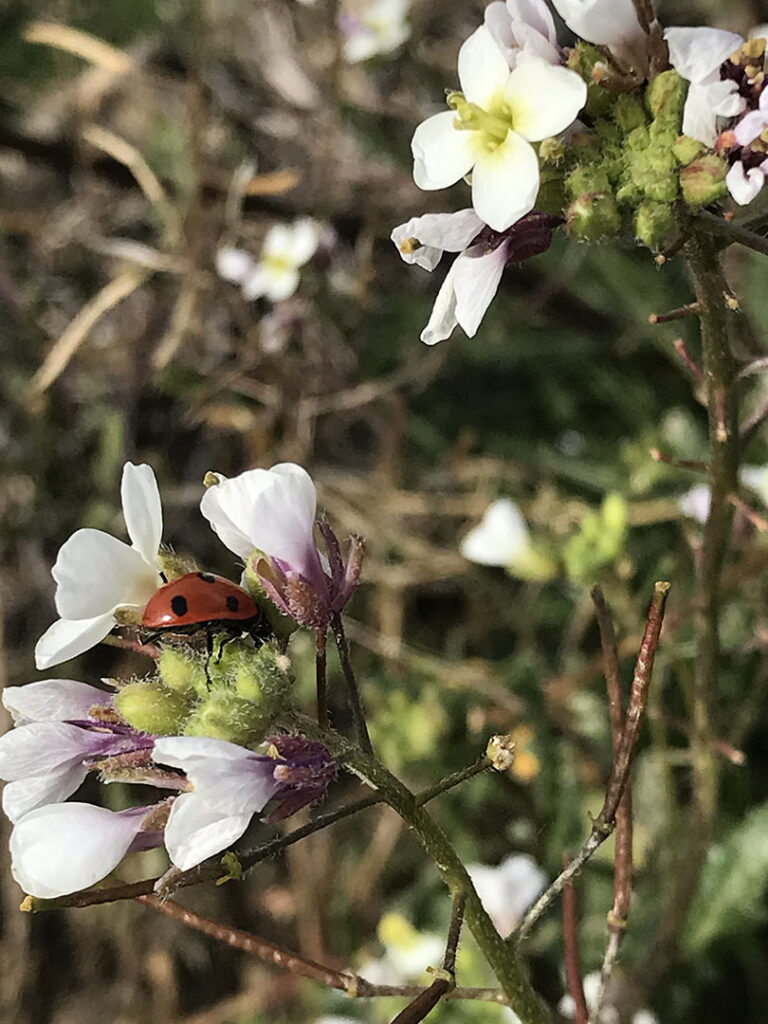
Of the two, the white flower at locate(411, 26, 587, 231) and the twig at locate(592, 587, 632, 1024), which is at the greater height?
the white flower at locate(411, 26, 587, 231)

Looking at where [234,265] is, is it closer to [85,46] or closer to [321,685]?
[85,46]

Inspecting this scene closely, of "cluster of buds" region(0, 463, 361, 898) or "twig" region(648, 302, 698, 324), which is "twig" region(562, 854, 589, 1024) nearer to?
"cluster of buds" region(0, 463, 361, 898)

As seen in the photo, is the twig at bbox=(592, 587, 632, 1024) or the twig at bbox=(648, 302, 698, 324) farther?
the twig at bbox=(592, 587, 632, 1024)

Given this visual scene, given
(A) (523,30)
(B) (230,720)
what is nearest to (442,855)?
(B) (230,720)

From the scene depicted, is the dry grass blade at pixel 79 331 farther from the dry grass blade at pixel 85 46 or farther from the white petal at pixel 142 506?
the white petal at pixel 142 506

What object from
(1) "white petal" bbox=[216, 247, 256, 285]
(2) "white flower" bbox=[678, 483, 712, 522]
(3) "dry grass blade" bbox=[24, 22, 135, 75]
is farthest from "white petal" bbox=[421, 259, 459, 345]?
(3) "dry grass blade" bbox=[24, 22, 135, 75]

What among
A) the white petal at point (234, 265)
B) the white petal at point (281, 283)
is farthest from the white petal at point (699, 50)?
the white petal at point (234, 265)
